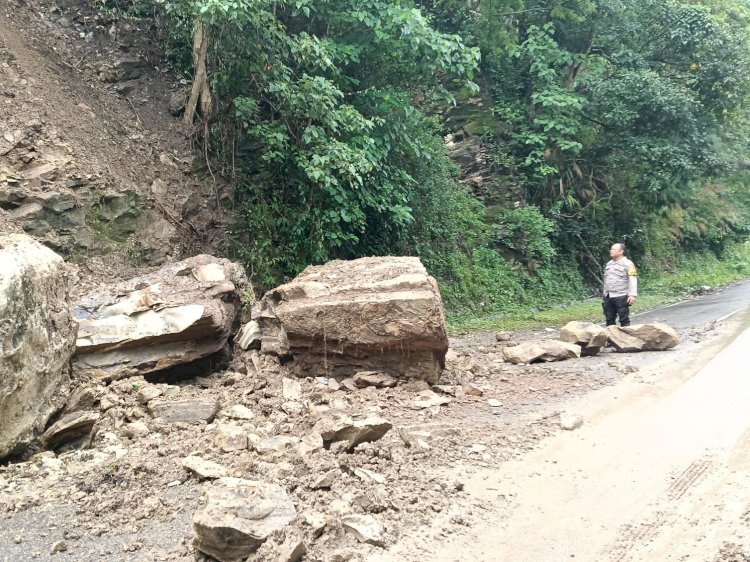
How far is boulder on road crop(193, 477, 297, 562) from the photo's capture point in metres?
2.81

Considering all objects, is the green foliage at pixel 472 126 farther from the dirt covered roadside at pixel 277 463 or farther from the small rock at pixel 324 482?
the small rock at pixel 324 482

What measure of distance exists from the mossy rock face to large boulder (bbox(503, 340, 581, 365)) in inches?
225

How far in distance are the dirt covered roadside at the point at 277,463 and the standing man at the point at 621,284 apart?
3.77 meters

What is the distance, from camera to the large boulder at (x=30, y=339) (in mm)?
3757

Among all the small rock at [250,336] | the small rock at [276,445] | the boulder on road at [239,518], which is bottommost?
the small rock at [276,445]

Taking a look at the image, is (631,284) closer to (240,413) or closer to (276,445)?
(240,413)

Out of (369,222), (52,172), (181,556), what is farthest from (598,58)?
(181,556)

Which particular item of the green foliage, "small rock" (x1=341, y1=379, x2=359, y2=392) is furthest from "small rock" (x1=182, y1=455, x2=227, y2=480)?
the green foliage

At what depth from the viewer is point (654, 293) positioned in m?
18.7

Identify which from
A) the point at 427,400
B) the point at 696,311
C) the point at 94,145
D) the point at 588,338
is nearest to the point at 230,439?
the point at 427,400

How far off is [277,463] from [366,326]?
2214 mm

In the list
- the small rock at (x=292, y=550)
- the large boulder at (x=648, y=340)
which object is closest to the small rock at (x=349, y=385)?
the small rock at (x=292, y=550)

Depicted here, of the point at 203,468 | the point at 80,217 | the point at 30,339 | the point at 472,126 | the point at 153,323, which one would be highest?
the point at 472,126

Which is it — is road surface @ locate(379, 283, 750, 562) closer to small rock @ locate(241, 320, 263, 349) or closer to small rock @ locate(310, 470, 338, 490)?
small rock @ locate(310, 470, 338, 490)
